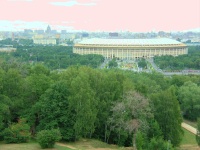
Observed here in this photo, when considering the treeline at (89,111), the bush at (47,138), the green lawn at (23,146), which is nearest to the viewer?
the green lawn at (23,146)

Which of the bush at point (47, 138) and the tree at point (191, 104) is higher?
the bush at point (47, 138)

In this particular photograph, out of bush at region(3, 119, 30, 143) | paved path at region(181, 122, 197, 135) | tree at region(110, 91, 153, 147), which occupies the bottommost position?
paved path at region(181, 122, 197, 135)

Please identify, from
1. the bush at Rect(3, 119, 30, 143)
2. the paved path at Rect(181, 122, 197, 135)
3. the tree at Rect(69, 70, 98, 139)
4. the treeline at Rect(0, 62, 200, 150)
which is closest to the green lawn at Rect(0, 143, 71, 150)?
the bush at Rect(3, 119, 30, 143)

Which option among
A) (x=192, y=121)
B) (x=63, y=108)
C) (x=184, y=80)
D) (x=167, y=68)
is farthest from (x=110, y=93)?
(x=167, y=68)

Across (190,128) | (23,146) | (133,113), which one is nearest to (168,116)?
(133,113)

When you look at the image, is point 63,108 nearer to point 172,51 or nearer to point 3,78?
point 3,78

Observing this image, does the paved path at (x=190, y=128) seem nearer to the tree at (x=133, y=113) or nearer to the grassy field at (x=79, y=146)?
the grassy field at (x=79, y=146)

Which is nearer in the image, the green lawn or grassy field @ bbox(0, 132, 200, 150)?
the green lawn

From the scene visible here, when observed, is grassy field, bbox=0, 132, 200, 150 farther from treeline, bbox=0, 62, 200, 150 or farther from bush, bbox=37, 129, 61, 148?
treeline, bbox=0, 62, 200, 150

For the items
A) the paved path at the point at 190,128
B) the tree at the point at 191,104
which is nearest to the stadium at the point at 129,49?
the tree at the point at 191,104
